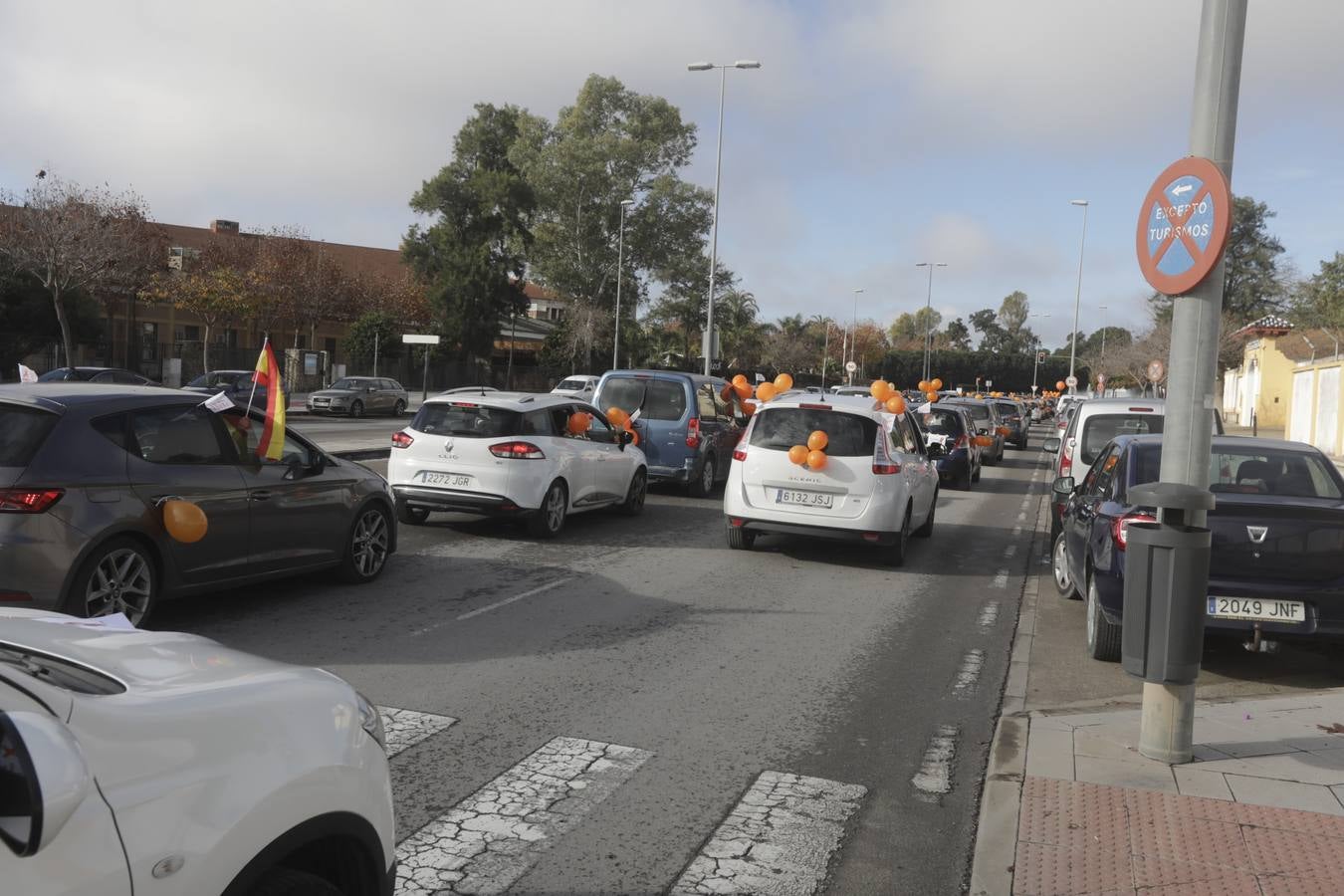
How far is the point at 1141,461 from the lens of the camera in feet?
27.6

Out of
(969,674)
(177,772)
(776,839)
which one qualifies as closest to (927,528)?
(969,674)

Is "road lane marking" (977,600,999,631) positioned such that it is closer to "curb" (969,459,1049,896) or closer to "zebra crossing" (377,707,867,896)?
"curb" (969,459,1049,896)

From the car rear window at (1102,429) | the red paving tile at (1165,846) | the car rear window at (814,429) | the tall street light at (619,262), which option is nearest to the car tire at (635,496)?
the car rear window at (814,429)

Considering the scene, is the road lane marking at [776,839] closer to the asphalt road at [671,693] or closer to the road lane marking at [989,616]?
the asphalt road at [671,693]

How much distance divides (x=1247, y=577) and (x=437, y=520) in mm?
8818

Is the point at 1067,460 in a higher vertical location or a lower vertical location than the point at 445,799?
higher

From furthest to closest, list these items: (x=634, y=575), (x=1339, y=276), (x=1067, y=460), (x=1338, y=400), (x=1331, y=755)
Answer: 1. (x=1339, y=276)
2. (x=1338, y=400)
3. (x=1067, y=460)
4. (x=634, y=575)
5. (x=1331, y=755)

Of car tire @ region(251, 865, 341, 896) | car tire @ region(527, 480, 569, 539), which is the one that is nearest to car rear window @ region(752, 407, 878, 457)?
car tire @ region(527, 480, 569, 539)

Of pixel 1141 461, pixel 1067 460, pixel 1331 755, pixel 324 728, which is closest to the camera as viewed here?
pixel 324 728

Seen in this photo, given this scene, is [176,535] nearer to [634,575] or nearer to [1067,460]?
[634,575]

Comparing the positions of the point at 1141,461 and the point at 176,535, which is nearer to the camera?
the point at 176,535

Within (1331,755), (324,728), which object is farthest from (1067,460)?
(324,728)

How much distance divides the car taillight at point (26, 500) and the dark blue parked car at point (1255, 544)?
20.3 feet

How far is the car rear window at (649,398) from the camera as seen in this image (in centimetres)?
1700
